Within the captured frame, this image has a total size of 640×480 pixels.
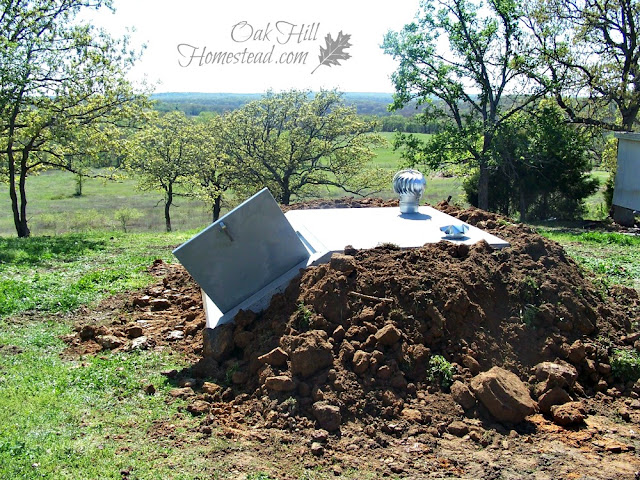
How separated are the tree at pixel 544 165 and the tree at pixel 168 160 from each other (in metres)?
15.4

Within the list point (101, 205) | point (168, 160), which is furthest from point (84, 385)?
point (101, 205)

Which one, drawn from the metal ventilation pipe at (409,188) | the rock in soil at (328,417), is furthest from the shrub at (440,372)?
the metal ventilation pipe at (409,188)

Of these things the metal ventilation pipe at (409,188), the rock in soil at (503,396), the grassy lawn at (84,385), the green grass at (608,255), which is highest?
the metal ventilation pipe at (409,188)

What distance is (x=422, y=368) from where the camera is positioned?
5.01 meters

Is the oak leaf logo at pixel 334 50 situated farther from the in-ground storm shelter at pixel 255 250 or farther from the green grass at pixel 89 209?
the in-ground storm shelter at pixel 255 250

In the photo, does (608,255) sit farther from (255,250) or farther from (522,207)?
(522,207)

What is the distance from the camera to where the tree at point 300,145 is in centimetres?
2645

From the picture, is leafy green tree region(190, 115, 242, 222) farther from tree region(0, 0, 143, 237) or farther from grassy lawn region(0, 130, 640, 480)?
grassy lawn region(0, 130, 640, 480)

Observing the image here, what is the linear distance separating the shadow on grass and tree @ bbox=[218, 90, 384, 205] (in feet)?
43.6

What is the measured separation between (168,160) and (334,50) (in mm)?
12242

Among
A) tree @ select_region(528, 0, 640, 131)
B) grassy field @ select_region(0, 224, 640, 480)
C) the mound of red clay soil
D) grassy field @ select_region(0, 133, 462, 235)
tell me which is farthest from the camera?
grassy field @ select_region(0, 133, 462, 235)

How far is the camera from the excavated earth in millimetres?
4105

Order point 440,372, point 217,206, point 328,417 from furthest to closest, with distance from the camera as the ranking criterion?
point 217,206, point 440,372, point 328,417

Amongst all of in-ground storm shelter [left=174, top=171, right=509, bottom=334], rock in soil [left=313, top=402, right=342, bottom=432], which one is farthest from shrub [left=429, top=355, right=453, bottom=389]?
in-ground storm shelter [left=174, top=171, right=509, bottom=334]
